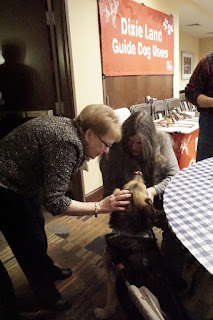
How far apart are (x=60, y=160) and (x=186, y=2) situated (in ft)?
16.1

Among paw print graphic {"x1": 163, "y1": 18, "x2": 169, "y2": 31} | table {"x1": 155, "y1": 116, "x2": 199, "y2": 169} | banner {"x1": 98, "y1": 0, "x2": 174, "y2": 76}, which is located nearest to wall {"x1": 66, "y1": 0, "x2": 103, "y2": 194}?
banner {"x1": 98, "y1": 0, "x2": 174, "y2": 76}

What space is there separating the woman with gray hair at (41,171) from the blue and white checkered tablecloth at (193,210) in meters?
0.22

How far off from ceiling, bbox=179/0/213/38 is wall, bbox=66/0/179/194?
9.31 ft

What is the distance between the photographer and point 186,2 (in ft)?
14.9

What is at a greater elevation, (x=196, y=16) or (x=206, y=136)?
(x=196, y=16)

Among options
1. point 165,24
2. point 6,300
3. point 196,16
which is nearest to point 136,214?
point 6,300

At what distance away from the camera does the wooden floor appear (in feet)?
3.43

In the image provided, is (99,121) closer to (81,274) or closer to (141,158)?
(141,158)

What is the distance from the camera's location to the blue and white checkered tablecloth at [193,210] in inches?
28.4

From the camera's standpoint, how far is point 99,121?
1075 mm

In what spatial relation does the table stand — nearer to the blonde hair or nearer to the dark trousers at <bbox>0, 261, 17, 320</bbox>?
the blonde hair

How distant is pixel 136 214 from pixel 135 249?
5.9 inches

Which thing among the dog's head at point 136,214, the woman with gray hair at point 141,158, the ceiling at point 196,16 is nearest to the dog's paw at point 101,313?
the dog's head at point 136,214

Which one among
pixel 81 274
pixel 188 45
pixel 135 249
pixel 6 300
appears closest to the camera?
pixel 135 249
